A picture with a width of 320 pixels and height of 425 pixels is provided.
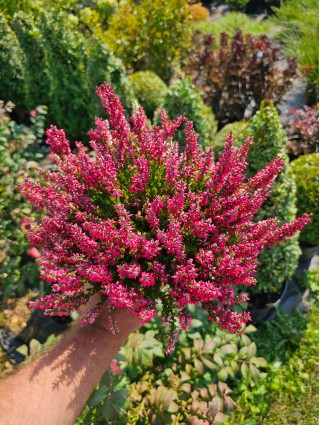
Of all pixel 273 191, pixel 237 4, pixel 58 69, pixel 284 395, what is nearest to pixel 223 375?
pixel 284 395

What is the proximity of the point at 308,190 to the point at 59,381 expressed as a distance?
11.2 feet

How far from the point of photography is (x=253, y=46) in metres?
6.78

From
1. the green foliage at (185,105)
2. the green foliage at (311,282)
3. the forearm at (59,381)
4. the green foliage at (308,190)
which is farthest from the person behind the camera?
the green foliage at (311,282)

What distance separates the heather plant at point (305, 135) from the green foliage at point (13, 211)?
11.8ft

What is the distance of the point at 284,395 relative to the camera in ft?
11.5

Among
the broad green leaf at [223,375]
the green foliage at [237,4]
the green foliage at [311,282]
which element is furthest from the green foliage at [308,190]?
the green foliage at [237,4]

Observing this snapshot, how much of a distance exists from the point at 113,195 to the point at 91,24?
6.78 meters

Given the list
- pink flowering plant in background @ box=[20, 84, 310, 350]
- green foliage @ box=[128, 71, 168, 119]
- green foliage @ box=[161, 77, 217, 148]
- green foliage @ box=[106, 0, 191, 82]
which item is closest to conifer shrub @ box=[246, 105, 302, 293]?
green foliage @ box=[161, 77, 217, 148]

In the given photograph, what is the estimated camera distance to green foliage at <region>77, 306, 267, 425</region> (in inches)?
94.9

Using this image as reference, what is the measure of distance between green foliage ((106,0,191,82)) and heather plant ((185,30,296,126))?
69cm

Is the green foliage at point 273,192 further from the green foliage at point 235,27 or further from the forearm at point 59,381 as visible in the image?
the green foliage at point 235,27

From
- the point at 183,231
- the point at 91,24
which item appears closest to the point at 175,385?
the point at 183,231

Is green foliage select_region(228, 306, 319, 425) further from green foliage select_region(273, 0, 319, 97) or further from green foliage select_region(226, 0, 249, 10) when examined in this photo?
green foliage select_region(226, 0, 249, 10)

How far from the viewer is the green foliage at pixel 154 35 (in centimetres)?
680
